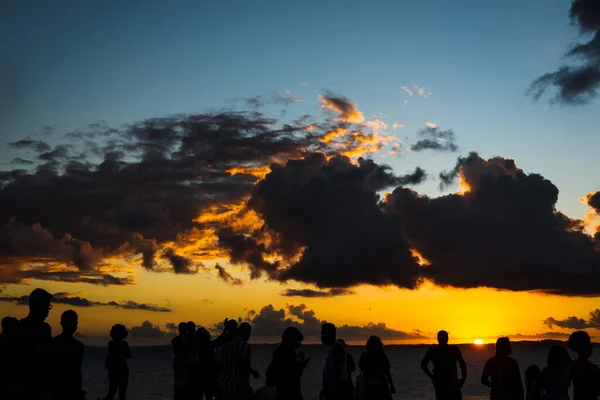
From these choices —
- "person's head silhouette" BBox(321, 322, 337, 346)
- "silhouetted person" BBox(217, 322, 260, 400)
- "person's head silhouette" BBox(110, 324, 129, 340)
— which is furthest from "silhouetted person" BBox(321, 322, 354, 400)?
"person's head silhouette" BBox(110, 324, 129, 340)

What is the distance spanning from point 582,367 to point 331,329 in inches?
159

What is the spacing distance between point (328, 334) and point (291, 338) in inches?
36.7

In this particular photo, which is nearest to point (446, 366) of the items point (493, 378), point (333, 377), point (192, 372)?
point (493, 378)

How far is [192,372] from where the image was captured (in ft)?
47.0

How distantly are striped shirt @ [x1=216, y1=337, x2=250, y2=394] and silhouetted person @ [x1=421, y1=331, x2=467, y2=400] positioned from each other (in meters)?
3.79

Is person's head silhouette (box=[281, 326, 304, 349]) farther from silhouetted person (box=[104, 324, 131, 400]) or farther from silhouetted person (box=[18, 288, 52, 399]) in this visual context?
silhouetted person (box=[104, 324, 131, 400])

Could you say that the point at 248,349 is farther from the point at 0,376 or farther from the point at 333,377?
the point at 0,376

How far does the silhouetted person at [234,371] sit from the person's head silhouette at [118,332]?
18.6ft

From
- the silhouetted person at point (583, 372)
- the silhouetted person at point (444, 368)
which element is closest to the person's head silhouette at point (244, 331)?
the silhouetted person at point (444, 368)

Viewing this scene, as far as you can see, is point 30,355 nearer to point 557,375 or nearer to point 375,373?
point 375,373

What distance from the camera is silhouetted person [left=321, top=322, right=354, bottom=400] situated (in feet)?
37.5

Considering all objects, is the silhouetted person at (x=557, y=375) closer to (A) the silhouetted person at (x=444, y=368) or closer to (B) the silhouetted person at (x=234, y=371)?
(A) the silhouetted person at (x=444, y=368)

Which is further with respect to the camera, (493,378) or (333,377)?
(493,378)

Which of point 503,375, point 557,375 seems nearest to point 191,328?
point 503,375
